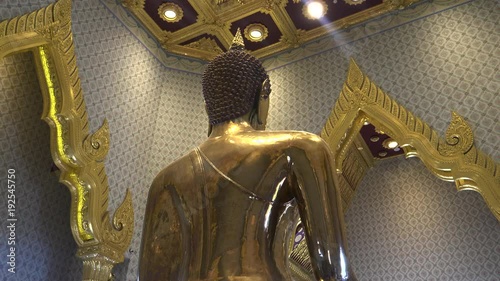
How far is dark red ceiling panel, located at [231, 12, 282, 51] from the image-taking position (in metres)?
5.95

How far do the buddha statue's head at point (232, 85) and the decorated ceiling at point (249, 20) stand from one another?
388 centimetres

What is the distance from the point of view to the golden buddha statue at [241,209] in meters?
1.56

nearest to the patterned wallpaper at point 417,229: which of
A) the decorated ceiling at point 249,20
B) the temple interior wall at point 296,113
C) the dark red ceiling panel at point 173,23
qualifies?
the temple interior wall at point 296,113

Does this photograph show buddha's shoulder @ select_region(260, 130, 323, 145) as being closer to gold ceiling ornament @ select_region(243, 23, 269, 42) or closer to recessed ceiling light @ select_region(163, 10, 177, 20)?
recessed ceiling light @ select_region(163, 10, 177, 20)

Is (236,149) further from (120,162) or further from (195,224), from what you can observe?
(120,162)

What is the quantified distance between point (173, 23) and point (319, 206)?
4.81 metres

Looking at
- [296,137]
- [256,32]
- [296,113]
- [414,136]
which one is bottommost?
[296,137]

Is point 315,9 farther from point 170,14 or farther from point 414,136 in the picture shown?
point 414,136

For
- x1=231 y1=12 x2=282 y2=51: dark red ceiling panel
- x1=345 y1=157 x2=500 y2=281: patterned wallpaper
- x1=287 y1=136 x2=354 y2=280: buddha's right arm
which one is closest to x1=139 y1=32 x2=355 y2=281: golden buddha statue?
x1=287 y1=136 x2=354 y2=280: buddha's right arm

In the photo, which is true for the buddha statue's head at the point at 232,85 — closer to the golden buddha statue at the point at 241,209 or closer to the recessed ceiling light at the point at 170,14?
the golden buddha statue at the point at 241,209

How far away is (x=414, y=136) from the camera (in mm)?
4516

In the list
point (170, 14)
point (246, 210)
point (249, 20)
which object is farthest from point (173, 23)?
point (246, 210)

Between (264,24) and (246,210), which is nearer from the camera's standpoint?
(246,210)

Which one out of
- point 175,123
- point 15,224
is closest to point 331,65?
point 175,123
